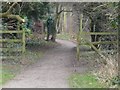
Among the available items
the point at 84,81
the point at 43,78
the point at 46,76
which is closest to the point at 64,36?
the point at 46,76

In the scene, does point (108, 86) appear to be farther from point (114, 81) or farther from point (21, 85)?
point (21, 85)

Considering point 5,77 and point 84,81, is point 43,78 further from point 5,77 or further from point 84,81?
point 84,81

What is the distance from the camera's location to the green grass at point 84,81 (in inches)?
359

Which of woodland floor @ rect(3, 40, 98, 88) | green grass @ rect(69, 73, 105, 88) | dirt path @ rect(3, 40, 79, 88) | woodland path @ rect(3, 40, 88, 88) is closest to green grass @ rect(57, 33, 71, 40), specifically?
woodland floor @ rect(3, 40, 98, 88)

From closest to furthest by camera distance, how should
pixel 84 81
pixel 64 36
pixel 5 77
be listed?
pixel 84 81 < pixel 5 77 < pixel 64 36

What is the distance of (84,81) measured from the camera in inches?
388

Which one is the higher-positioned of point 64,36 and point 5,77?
point 5,77

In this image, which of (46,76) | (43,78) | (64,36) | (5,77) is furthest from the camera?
(64,36)

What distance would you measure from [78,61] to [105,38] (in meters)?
2.02

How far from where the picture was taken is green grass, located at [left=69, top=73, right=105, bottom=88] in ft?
29.9

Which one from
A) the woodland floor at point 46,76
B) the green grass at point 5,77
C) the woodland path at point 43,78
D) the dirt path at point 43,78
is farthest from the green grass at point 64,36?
the green grass at point 5,77

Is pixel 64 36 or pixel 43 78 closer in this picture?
pixel 43 78

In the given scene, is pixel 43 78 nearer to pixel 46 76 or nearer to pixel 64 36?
pixel 46 76

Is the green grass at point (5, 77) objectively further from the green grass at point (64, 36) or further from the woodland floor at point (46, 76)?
the green grass at point (64, 36)
